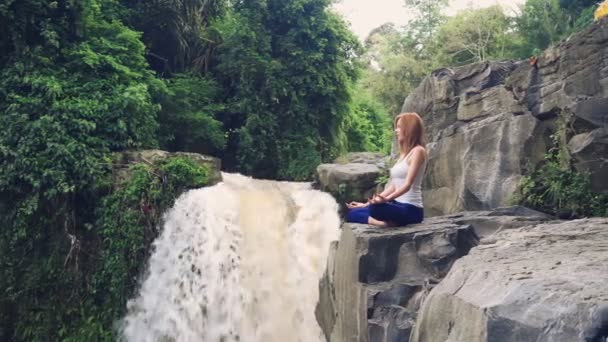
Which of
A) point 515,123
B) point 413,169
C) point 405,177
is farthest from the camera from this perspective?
point 515,123

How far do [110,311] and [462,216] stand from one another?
16.7 ft

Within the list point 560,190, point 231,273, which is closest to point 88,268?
point 231,273

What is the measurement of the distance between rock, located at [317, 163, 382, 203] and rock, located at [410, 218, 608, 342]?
19.3 ft

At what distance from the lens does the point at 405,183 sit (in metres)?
4.43

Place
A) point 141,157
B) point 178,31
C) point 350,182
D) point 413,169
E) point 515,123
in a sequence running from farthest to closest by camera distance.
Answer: point 178,31 → point 350,182 → point 141,157 → point 515,123 → point 413,169

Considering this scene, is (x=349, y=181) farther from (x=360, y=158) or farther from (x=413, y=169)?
(x=413, y=169)

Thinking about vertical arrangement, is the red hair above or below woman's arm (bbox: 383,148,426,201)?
above

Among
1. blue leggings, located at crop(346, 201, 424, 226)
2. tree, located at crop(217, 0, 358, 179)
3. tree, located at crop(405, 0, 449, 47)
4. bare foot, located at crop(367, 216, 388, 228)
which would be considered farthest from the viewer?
tree, located at crop(405, 0, 449, 47)

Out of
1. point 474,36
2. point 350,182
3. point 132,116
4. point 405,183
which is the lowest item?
point 350,182

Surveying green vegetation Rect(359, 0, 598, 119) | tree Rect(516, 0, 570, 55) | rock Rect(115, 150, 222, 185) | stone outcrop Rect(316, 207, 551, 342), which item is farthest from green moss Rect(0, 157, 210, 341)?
tree Rect(516, 0, 570, 55)

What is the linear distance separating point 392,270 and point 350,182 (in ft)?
16.8

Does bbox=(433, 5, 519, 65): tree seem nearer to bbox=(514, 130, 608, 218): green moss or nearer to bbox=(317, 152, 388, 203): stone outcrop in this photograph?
bbox=(317, 152, 388, 203): stone outcrop

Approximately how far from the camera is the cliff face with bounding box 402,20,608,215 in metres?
6.93

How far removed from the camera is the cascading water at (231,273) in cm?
709
